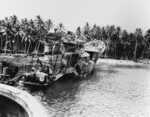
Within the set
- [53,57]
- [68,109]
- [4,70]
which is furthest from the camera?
[53,57]

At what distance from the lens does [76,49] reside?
3569 cm

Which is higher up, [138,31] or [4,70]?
[138,31]

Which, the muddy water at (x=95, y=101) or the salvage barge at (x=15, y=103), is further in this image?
the muddy water at (x=95, y=101)

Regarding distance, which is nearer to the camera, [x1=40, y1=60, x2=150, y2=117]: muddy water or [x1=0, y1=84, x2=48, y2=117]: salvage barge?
[x1=0, y1=84, x2=48, y2=117]: salvage barge

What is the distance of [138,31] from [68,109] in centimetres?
7089

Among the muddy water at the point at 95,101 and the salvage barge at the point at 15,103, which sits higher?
the salvage barge at the point at 15,103

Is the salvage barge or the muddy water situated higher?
the salvage barge

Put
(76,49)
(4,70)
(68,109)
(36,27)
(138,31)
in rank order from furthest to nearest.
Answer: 1. (138,31)
2. (36,27)
3. (76,49)
4. (4,70)
5. (68,109)

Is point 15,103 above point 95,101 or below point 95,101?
above

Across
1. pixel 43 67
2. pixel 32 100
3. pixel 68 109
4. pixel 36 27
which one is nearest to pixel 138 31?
pixel 36 27

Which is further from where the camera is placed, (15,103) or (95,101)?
(95,101)

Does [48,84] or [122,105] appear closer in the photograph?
[122,105]

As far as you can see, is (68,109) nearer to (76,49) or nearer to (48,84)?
(48,84)

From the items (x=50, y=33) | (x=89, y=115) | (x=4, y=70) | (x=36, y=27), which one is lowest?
(x=89, y=115)
